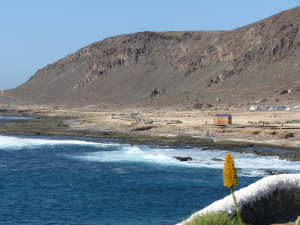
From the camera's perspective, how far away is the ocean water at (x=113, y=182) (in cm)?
2556

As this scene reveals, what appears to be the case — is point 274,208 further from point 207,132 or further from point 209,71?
point 209,71

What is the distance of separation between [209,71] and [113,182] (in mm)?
124606

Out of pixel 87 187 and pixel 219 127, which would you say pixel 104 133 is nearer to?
pixel 219 127

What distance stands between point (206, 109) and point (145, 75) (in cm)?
7183

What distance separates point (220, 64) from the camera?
508ft

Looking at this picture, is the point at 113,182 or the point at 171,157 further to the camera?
the point at 171,157

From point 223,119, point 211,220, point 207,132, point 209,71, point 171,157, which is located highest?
point 209,71

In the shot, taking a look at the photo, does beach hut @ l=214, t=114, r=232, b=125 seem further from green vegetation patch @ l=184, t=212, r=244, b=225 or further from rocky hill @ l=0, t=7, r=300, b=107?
green vegetation patch @ l=184, t=212, r=244, b=225

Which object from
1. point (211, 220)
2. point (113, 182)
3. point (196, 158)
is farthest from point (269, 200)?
point (196, 158)

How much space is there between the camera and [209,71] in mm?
155125

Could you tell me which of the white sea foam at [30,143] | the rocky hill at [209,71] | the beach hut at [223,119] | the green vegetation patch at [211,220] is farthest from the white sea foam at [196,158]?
the rocky hill at [209,71]

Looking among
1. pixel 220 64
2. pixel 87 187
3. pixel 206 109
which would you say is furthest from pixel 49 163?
pixel 220 64

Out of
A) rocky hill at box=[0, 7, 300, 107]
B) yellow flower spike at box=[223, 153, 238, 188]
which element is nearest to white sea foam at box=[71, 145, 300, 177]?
yellow flower spike at box=[223, 153, 238, 188]

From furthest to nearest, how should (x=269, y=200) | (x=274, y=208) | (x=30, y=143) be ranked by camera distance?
(x=30, y=143) → (x=274, y=208) → (x=269, y=200)
